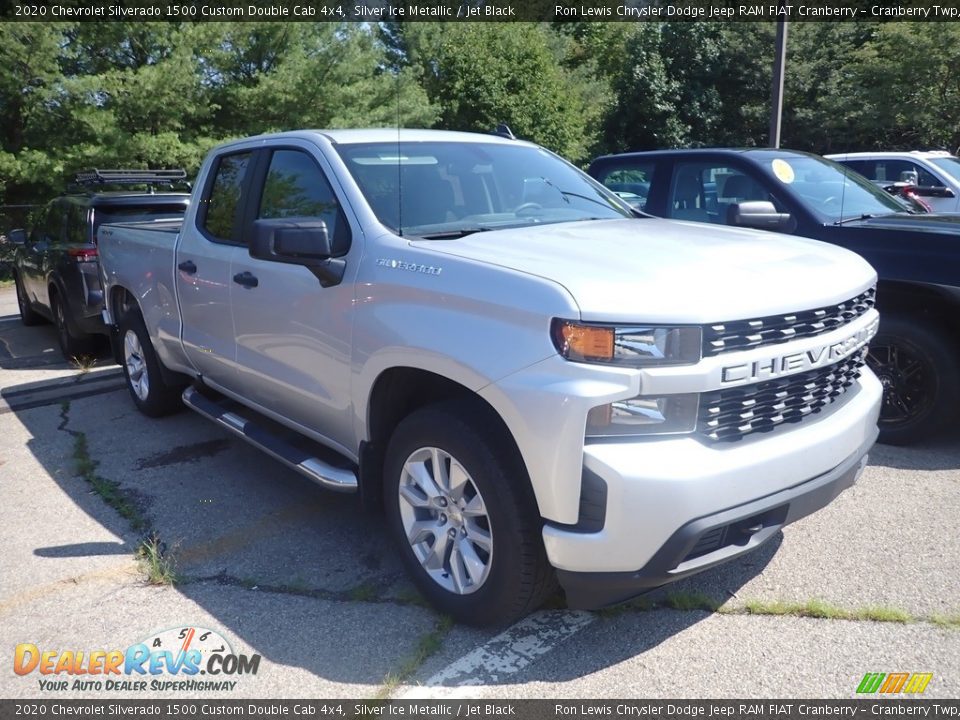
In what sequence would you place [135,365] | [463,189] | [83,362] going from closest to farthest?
[463,189] < [135,365] < [83,362]

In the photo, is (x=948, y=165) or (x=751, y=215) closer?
(x=751, y=215)

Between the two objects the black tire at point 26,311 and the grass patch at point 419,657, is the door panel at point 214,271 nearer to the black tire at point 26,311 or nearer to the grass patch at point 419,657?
the grass patch at point 419,657

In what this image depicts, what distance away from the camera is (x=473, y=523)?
307 centimetres

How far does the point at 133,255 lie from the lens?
19.2 feet

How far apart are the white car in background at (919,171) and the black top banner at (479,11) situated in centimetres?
263

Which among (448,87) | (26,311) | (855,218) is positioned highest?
(448,87)

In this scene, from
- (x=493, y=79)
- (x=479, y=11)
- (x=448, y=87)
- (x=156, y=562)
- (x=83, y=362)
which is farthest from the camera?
(x=493, y=79)

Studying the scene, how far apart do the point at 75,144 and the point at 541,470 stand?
55.9ft

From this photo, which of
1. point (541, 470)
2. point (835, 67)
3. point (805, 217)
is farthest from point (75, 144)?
point (835, 67)

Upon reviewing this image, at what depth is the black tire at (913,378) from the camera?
15.7 ft

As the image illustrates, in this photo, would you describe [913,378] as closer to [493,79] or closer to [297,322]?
[297,322]

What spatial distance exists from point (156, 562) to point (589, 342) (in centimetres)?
234

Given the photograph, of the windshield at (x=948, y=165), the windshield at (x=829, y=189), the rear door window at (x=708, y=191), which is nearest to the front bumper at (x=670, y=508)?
the windshield at (x=829, y=189)

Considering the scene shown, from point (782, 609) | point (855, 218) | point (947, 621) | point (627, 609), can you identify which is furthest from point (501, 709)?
point (855, 218)
